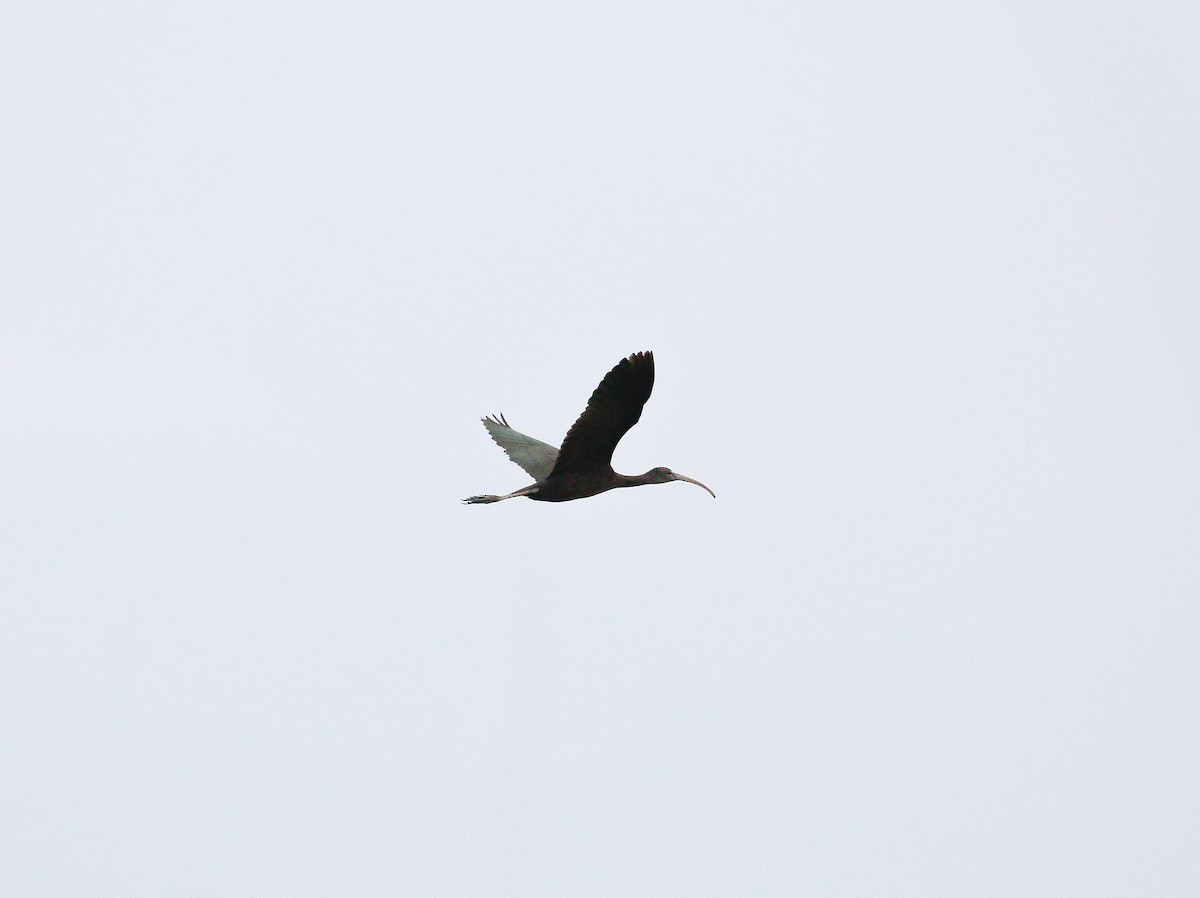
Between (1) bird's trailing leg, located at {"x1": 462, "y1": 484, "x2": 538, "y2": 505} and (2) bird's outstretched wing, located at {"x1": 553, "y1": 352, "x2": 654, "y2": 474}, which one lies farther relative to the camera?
(1) bird's trailing leg, located at {"x1": 462, "y1": 484, "x2": 538, "y2": 505}

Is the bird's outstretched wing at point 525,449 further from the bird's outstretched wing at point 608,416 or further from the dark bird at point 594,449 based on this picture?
the bird's outstretched wing at point 608,416

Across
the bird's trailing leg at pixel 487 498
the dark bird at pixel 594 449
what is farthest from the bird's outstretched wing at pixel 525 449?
the bird's trailing leg at pixel 487 498

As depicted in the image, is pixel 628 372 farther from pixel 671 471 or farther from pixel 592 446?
pixel 671 471

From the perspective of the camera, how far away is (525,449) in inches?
1283

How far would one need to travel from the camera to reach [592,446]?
28.2 meters

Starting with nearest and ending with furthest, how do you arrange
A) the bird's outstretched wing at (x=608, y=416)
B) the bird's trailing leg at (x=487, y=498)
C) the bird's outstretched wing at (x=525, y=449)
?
the bird's outstretched wing at (x=608, y=416)
the bird's trailing leg at (x=487, y=498)
the bird's outstretched wing at (x=525, y=449)

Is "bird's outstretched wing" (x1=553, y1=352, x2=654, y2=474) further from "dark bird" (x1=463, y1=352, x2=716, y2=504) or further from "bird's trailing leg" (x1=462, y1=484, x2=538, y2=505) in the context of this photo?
"bird's trailing leg" (x1=462, y1=484, x2=538, y2=505)

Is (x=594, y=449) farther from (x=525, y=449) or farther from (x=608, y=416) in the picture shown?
(x=525, y=449)

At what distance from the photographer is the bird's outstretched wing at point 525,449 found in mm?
31359

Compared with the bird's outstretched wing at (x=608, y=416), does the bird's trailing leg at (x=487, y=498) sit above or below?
below

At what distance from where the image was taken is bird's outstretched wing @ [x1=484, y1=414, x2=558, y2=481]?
31.4 metres

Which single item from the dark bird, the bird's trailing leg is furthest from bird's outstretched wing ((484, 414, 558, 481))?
the bird's trailing leg

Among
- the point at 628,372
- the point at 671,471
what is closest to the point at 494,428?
the point at 671,471

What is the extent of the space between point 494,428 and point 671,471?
5.06 meters
